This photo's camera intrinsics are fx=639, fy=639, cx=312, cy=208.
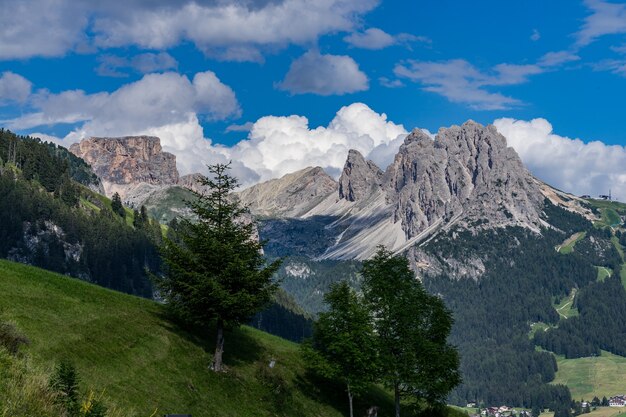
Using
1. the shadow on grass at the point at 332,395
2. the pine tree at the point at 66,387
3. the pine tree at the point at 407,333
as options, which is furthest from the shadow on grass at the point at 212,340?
the pine tree at the point at 66,387

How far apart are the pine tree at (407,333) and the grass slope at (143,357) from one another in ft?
23.7

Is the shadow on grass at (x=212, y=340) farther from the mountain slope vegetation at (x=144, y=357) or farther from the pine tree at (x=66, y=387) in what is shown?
the pine tree at (x=66, y=387)

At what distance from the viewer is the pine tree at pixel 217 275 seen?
160ft

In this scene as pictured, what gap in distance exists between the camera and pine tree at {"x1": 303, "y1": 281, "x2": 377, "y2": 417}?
56.7 metres

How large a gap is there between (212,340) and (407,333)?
20607 millimetres

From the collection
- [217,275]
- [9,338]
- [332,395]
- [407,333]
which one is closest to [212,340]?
[217,275]

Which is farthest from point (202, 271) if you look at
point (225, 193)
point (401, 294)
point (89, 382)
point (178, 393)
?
point (401, 294)

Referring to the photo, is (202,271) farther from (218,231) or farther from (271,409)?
(271,409)

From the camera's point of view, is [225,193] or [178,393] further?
[225,193]

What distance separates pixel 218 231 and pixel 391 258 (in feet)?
82.5

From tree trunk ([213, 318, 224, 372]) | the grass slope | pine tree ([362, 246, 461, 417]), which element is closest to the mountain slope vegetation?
the grass slope

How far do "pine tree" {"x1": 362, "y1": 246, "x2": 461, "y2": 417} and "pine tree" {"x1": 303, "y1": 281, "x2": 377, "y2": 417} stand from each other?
3420 millimetres

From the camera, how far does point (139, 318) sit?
50844 millimetres

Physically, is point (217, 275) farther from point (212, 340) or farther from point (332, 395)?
point (332, 395)
